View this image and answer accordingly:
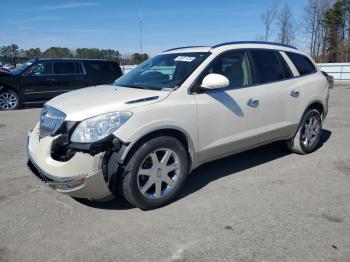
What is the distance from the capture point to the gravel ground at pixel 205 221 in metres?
3.03

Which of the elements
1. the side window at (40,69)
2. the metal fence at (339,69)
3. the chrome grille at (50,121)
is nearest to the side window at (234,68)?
the chrome grille at (50,121)

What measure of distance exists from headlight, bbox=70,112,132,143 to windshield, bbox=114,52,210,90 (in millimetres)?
821

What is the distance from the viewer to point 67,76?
1253 cm

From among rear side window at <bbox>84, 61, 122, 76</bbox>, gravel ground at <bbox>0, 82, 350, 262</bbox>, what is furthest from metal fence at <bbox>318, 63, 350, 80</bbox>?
gravel ground at <bbox>0, 82, 350, 262</bbox>

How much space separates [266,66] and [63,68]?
925 centimetres

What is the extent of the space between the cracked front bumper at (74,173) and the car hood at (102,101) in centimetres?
38

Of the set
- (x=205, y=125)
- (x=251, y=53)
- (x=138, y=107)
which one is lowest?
(x=205, y=125)

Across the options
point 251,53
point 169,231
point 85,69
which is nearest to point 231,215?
point 169,231

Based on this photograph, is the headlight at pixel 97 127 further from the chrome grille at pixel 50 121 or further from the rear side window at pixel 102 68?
the rear side window at pixel 102 68

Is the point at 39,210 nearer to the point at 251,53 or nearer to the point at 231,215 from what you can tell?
the point at 231,215

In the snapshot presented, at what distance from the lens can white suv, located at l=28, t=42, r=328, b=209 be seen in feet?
11.2

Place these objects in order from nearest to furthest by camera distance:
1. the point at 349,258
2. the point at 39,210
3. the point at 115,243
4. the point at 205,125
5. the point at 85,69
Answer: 1. the point at 349,258
2. the point at 115,243
3. the point at 39,210
4. the point at 205,125
5. the point at 85,69

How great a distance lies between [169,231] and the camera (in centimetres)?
336

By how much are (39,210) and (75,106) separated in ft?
3.92
